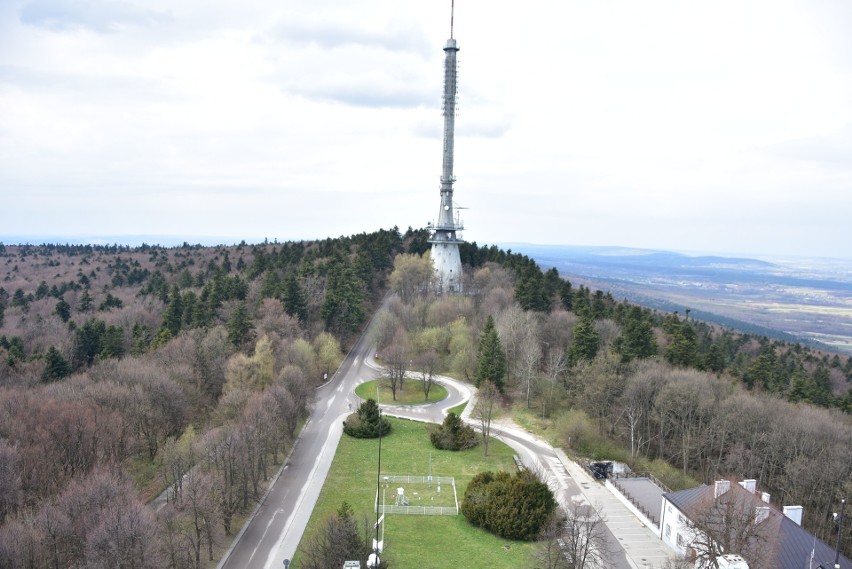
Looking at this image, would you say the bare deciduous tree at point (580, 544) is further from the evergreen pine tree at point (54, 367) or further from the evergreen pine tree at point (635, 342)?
the evergreen pine tree at point (54, 367)

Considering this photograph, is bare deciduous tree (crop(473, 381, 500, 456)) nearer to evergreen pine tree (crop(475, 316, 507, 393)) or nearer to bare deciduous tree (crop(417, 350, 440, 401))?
evergreen pine tree (crop(475, 316, 507, 393))

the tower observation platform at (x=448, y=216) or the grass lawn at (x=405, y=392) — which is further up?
the tower observation platform at (x=448, y=216)

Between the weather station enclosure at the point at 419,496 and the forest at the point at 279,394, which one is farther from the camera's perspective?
the weather station enclosure at the point at 419,496

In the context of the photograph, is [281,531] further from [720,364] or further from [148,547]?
[720,364]

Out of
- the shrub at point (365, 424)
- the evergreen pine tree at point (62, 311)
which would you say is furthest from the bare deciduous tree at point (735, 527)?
the evergreen pine tree at point (62, 311)

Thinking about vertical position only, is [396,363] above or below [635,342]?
below

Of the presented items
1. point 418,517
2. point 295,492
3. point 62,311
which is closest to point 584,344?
point 418,517

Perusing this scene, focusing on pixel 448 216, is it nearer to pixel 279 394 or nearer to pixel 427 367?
pixel 427 367

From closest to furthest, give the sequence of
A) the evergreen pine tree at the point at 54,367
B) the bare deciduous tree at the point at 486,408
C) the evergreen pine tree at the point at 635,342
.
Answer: the bare deciduous tree at the point at 486,408, the evergreen pine tree at the point at 635,342, the evergreen pine tree at the point at 54,367
